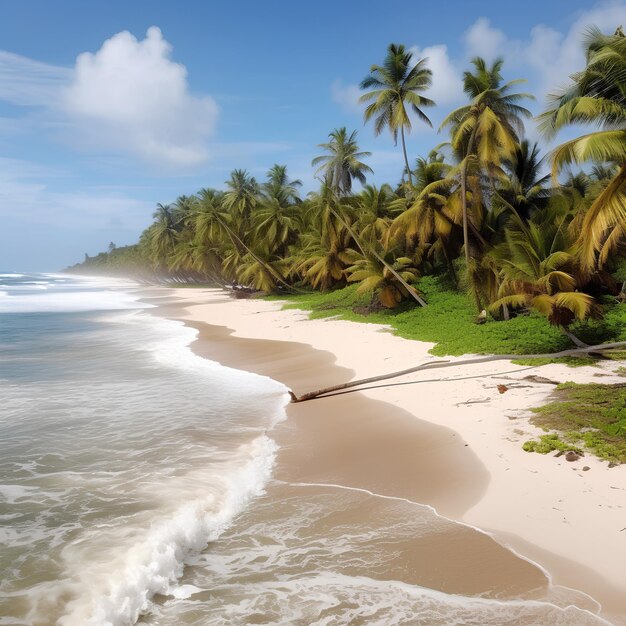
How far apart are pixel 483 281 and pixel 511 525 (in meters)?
12.1

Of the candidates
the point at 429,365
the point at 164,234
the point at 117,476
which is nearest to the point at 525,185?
the point at 429,365

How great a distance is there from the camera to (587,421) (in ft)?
20.3

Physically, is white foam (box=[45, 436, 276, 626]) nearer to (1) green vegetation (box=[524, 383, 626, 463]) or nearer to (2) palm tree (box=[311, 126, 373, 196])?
(1) green vegetation (box=[524, 383, 626, 463])

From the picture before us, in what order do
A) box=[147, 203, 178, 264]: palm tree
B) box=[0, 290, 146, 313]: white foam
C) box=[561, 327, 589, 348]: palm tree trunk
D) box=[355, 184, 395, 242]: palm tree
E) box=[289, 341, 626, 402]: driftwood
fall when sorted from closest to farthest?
box=[289, 341, 626, 402]: driftwood, box=[561, 327, 589, 348]: palm tree trunk, box=[355, 184, 395, 242]: palm tree, box=[0, 290, 146, 313]: white foam, box=[147, 203, 178, 264]: palm tree

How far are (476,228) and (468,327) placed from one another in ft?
18.2

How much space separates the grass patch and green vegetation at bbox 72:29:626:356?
0.05 m

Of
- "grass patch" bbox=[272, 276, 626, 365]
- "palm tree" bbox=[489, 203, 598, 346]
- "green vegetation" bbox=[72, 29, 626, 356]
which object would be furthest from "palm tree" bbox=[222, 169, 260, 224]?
"palm tree" bbox=[489, 203, 598, 346]

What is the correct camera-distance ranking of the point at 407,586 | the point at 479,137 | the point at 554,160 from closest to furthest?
the point at 407,586, the point at 554,160, the point at 479,137

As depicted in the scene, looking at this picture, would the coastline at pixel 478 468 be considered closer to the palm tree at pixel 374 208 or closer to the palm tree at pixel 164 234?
the palm tree at pixel 374 208

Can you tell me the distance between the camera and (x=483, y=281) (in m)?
15.4

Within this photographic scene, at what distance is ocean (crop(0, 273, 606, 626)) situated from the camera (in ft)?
11.2

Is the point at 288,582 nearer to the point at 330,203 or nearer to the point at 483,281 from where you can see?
the point at 483,281

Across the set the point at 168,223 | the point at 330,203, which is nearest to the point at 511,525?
the point at 330,203

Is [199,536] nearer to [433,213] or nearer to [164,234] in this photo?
[433,213]
